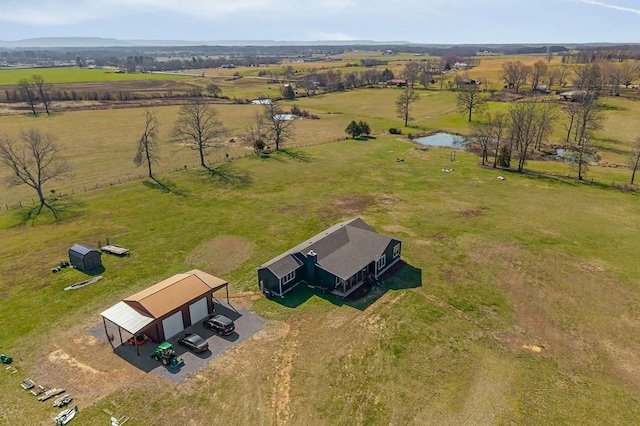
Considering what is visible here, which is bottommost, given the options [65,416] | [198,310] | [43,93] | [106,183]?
[65,416]

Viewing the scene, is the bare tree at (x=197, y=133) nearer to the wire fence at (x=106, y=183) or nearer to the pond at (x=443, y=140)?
the wire fence at (x=106, y=183)

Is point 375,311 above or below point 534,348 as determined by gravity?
above

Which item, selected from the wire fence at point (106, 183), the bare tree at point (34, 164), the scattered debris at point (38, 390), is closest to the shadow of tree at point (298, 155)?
the wire fence at point (106, 183)

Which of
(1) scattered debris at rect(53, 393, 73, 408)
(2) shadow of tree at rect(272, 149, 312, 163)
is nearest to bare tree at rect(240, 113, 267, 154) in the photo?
(2) shadow of tree at rect(272, 149, 312, 163)

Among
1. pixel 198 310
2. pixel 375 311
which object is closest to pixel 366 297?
pixel 375 311

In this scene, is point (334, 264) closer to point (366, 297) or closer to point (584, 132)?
point (366, 297)

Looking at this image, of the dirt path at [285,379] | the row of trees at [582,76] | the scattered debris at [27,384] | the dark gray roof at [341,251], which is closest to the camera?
the dirt path at [285,379]

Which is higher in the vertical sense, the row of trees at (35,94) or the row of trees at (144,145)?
the row of trees at (35,94)
